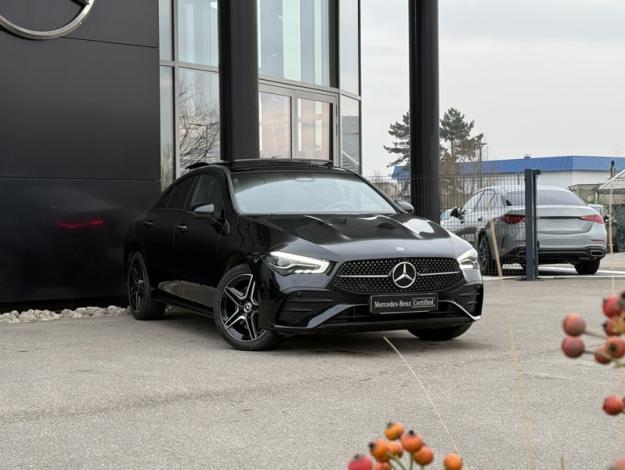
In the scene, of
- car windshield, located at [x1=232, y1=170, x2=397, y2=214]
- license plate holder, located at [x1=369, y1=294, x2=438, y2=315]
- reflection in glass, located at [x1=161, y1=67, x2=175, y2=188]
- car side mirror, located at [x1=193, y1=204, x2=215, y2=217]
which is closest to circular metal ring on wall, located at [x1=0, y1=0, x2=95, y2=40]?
car windshield, located at [x1=232, y1=170, x2=397, y2=214]

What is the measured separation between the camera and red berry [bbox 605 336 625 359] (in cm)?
121

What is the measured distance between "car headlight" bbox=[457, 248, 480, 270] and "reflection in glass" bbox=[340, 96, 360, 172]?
12342 millimetres

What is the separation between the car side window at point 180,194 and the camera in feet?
31.7

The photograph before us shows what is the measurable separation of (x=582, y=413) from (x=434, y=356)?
2226mm

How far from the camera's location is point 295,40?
63.2ft

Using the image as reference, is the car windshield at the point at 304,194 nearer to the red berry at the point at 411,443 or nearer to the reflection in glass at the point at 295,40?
the red berry at the point at 411,443

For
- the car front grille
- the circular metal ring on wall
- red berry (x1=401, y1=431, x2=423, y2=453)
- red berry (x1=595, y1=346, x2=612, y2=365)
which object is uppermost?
the circular metal ring on wall

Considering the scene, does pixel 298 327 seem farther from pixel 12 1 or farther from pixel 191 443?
pixel 12 1

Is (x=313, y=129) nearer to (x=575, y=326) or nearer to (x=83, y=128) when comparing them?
(x=83, y=128)

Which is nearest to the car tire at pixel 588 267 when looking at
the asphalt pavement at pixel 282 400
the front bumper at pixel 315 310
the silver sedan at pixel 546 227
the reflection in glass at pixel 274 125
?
the silver sedan at pixel 546 227

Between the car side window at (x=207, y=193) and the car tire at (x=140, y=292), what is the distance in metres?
1.05

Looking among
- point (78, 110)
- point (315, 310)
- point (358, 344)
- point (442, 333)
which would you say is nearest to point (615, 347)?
point (315, 310)

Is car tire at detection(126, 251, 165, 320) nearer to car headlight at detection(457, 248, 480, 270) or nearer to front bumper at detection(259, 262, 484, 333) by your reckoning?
front bumper at detection(259, 262, 484, 333)

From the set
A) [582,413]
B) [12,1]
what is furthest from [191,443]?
[12,1]
